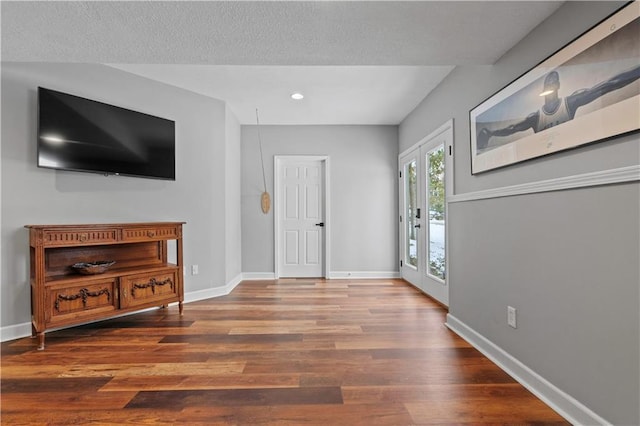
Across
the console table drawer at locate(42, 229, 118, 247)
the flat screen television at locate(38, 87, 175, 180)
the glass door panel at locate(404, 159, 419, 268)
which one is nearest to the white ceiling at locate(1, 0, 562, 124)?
the flat screen television at locate(38, 87, 175, 180)

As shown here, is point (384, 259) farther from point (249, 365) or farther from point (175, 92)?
point (175, 92)

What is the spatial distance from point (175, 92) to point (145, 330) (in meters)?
2.59

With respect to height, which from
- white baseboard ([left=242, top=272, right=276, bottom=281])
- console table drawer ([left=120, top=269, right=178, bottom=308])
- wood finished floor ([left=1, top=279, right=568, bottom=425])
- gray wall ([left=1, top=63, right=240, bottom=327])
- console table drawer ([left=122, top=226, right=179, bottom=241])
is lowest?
wood finished floor ([left=1, top=279, right=568, bottom=425])

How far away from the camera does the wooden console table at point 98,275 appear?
2400mm

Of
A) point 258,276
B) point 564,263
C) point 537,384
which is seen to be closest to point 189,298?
point 258,276

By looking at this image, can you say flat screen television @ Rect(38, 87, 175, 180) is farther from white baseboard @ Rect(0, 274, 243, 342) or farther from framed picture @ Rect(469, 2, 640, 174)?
framed picture @ Rect(469, 2, 640, 174)

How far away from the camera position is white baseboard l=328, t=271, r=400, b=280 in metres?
5.02

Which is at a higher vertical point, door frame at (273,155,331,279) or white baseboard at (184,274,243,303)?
door frame at (273,155,331,279)

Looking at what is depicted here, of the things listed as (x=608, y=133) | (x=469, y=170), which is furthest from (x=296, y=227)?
(x=608, y=133)

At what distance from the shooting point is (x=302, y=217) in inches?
202

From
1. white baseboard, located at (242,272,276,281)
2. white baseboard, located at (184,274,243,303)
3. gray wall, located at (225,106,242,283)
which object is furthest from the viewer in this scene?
white baseboard, located at (242,272,276,281)

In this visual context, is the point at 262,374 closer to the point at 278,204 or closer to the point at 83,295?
the point at 83,295

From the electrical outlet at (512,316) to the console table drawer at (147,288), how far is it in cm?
296

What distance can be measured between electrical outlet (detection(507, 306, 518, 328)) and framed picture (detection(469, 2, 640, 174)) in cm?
96
